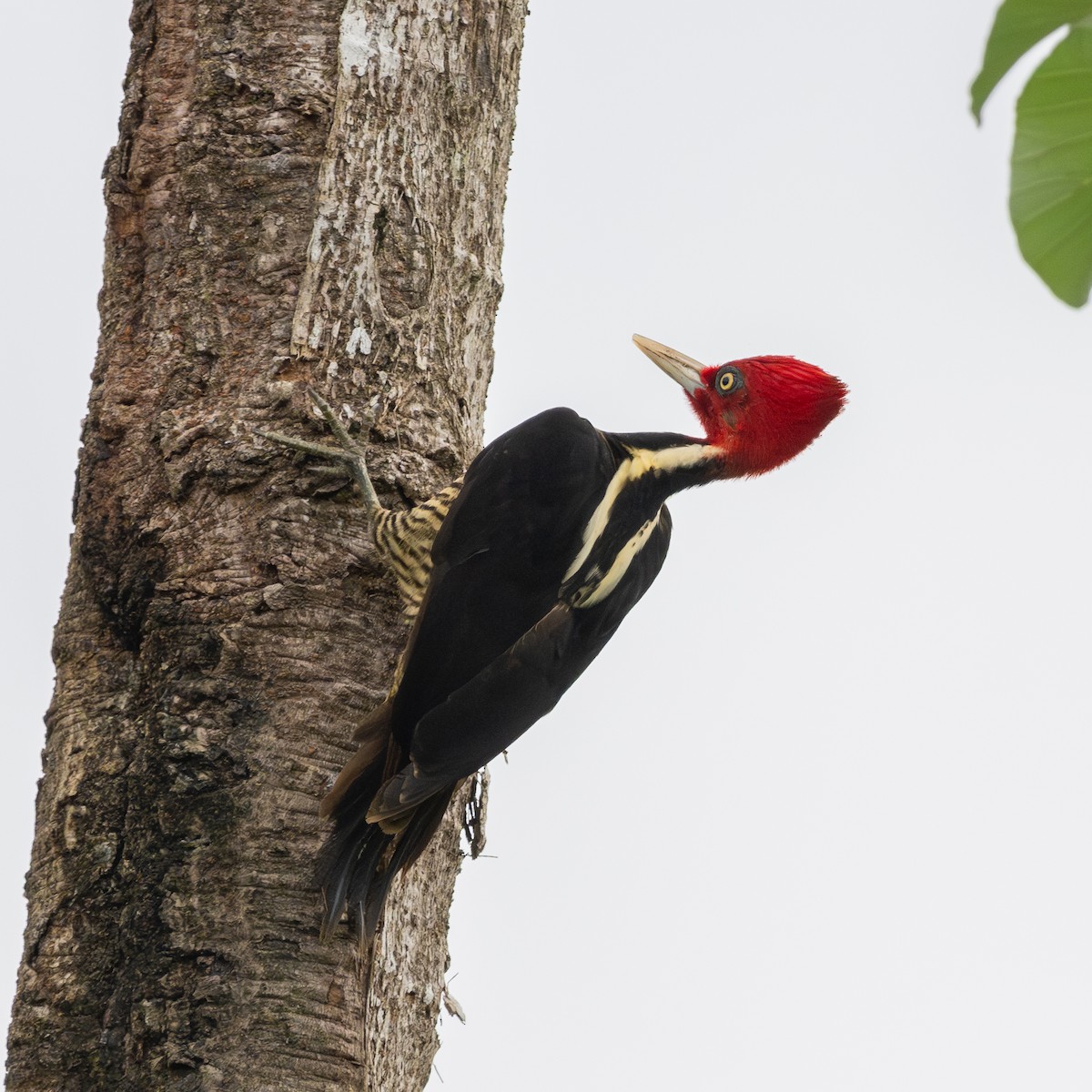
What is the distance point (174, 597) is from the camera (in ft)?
8.43

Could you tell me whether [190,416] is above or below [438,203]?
below

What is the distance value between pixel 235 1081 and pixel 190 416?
123cm

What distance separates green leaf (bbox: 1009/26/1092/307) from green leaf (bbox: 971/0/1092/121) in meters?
0.04

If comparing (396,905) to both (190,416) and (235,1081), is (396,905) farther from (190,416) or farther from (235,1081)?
(190,416)

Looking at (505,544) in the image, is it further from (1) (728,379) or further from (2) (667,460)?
(1) (728,379)

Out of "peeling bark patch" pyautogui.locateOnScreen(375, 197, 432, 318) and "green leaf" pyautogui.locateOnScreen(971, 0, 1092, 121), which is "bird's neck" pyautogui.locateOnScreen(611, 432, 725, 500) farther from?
"green leaf" pyautogui.locateOnScreen(971, 0, 1092, 121)

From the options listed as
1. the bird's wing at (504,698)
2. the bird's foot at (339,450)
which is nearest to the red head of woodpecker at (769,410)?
the bird's wing at (504,698)

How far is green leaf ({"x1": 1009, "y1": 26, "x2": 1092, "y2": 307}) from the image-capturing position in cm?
75

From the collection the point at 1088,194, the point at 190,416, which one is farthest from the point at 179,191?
the point at 1088,194

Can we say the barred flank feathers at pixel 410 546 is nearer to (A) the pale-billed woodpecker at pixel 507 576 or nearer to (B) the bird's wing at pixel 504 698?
(A) the pale-billed woodpecker at pixel 507 576

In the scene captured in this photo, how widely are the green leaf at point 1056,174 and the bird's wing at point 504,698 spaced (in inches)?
74.1

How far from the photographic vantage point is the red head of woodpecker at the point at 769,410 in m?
3.34

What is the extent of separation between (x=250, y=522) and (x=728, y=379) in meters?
1.36

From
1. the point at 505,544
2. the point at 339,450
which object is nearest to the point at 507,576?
the point at 505,544
